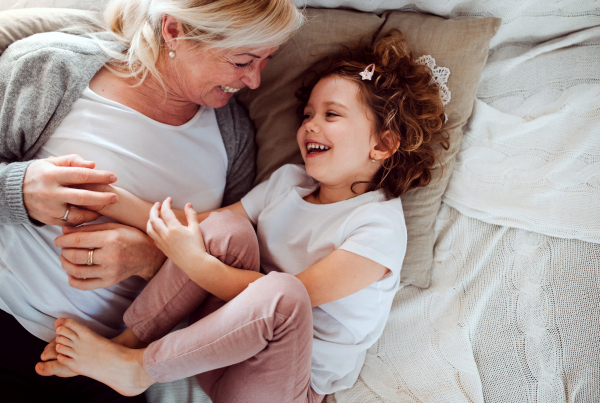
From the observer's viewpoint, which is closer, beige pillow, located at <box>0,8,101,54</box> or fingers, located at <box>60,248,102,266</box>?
fingers, located at <box>60,248,102,266</box>

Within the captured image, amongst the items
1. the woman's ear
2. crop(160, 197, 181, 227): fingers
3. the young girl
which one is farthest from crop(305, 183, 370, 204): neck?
the woman's ear

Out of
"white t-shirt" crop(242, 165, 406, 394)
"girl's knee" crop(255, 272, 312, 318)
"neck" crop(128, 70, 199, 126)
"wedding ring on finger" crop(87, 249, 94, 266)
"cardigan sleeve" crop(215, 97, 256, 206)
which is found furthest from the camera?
"cardigan sleeve" crop(215, 97, 256, 206)

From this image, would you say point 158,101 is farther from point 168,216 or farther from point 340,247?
point 340,247

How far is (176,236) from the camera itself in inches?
45.3

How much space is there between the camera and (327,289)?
118 centimetres

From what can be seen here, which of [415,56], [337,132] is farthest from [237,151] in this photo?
[415,56]

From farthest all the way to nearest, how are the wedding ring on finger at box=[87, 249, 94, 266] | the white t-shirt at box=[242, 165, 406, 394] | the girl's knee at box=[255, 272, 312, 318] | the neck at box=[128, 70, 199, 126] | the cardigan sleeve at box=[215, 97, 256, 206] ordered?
the cardigan sleeve at box=[215, 97, 256, 206] → the neck at box=[128, 70, 199, 126] → the white t-shirt at box=[242, 165, 406, 394] → the wedding ring on finger at box=[87, 249, 94, 266] → the girl's knee at box=[255, 272, 312, 318]

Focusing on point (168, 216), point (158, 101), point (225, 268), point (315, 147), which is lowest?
point (225, 268)

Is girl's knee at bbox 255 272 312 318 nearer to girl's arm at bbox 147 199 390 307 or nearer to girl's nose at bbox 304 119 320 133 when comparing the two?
girl's arm at bbox 147 199 390 307

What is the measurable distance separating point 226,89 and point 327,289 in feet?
2.48

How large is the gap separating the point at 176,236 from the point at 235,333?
0.33 m

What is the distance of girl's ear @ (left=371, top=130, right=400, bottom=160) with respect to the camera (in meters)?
1.37

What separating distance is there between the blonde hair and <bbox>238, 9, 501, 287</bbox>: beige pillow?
0.25 meters

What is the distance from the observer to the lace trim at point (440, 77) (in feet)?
4.61
